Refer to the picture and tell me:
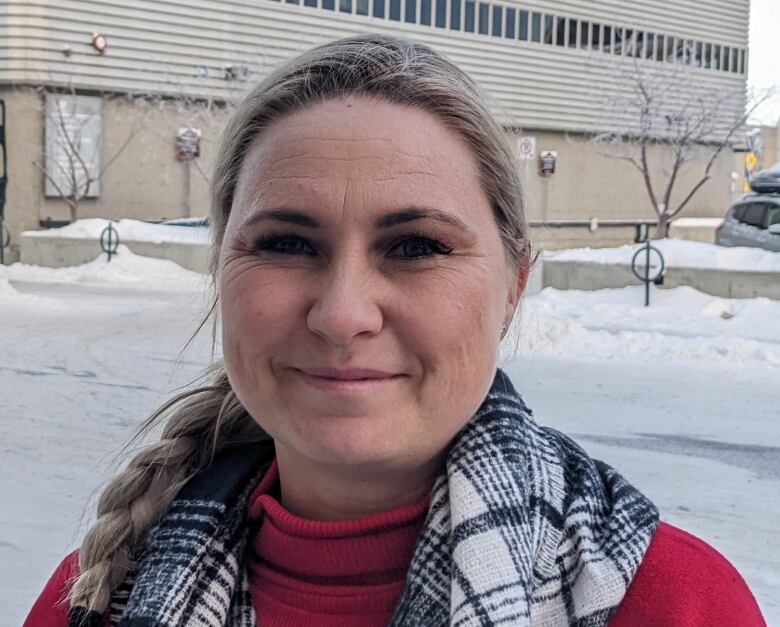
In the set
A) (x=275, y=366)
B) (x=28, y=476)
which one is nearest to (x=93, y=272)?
(x=28, y=476)

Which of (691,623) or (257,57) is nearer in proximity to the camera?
(691,623)

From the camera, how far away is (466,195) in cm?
153

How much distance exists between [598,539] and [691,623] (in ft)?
0.50

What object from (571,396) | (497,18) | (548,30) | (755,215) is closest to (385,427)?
(571,396)

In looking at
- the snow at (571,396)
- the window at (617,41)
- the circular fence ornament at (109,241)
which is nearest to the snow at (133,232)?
the circular fence ornament at (109,241)

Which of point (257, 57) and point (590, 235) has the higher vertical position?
point (257, 57)

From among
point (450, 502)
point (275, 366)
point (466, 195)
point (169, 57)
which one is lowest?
point (450, 502)

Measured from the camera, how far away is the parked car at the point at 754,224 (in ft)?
59.8

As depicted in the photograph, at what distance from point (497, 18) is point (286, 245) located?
3467 cm

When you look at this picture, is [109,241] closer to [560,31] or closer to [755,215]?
[755,215]

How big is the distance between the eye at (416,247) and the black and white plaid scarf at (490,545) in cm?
24

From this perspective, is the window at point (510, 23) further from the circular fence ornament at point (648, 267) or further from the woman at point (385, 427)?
the woman at point (385, 427)

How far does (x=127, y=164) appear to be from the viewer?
29844 mm

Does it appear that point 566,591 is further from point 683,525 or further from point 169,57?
point 169,57
